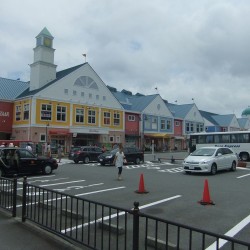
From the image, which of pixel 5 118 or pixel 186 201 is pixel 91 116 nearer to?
pixel 5 118

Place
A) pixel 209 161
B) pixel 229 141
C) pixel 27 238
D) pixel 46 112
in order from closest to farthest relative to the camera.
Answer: pixel 27 238 → pixel 209 161 → pixel 229 141 → pixel 46 112

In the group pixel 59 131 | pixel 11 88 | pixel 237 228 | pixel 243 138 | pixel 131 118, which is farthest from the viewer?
pixel 131 118

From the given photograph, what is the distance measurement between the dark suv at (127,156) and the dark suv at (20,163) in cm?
695

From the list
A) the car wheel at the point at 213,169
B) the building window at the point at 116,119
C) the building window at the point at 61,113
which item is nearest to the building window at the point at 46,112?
the building window at the point at 61,113

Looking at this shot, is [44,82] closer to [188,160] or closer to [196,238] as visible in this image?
[188,160]

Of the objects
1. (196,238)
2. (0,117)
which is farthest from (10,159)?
(0,117)

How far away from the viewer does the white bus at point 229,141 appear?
29.5m

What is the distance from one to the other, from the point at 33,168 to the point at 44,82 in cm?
2745

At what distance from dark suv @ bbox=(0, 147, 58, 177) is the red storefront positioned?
26.6 metres

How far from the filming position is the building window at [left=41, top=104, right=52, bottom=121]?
40531 mm

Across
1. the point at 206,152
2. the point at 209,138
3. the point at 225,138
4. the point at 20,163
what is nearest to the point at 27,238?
the point at 20,163

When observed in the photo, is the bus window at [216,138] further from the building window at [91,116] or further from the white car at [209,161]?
the building window at [91,116]

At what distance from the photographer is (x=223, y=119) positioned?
3253 inches

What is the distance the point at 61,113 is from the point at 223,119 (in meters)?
53.0
